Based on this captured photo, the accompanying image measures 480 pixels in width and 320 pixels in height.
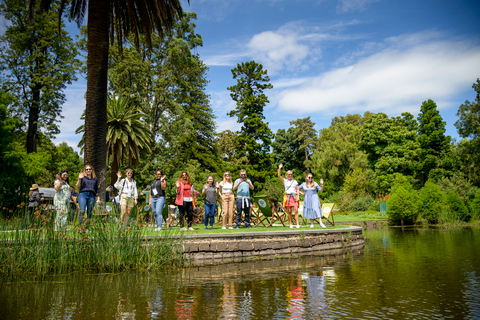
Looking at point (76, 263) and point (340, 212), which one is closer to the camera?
point (76, 263)

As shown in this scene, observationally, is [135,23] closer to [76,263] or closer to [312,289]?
[76,263]

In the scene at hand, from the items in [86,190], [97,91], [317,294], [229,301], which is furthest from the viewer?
[97,91]

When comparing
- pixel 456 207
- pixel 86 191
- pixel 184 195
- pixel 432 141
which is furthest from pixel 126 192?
pixel 432 141

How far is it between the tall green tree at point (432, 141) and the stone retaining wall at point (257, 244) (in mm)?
26545

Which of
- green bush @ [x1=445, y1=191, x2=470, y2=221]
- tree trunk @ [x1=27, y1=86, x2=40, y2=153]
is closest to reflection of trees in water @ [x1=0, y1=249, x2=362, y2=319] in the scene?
green bush @ [x1=445, y1=191, x2=470, y2=221]

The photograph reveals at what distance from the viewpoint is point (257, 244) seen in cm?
998

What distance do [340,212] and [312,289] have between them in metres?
27.8

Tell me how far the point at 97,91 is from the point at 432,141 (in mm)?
32877

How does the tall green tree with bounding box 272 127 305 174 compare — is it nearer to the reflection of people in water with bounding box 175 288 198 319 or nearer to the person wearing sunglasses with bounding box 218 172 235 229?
the person wearing sunglasses with bounding box 218 172 235 229

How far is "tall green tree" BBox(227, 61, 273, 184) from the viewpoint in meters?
35.3

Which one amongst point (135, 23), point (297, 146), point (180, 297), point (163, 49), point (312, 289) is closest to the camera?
point (180, 297)

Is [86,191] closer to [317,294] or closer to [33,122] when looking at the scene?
[317,294]

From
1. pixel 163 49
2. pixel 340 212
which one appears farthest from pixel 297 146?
pixel 163 49

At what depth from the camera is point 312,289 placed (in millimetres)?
5895
